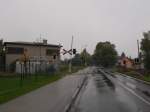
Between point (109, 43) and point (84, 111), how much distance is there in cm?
14251

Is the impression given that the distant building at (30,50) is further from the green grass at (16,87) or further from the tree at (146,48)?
the green grass at (16,87)

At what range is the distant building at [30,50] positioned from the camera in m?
67.5

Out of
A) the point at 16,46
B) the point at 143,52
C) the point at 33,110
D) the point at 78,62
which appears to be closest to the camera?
the point at 33,110

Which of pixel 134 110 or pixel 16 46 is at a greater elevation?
pixel 16 46

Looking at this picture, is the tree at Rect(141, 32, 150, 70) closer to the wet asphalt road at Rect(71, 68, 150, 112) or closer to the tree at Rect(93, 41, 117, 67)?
the tree at Rect(93, 41, 117, 67)

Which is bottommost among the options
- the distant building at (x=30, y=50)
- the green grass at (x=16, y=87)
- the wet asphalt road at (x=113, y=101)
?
the wet asphalt road at (x=113, y=101)

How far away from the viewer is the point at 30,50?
241 ft

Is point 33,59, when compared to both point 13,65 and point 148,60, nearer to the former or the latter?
point 13,65

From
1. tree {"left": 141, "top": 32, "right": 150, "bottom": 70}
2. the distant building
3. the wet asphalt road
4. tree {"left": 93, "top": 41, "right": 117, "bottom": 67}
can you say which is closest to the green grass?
the wet asphalt road

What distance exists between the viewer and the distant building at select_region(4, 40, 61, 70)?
67.5 meters

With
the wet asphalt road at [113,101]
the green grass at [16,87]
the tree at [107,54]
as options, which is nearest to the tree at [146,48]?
the green grass at [16,87]

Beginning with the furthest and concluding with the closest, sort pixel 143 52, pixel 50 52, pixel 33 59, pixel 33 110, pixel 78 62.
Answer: pixel 78 62 → pixel 143 52 → pixel 50 52 → pixel 33 59 → pixel 33 110

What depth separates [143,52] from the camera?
83.0 meters

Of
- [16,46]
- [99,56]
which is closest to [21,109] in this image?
[16,46]
